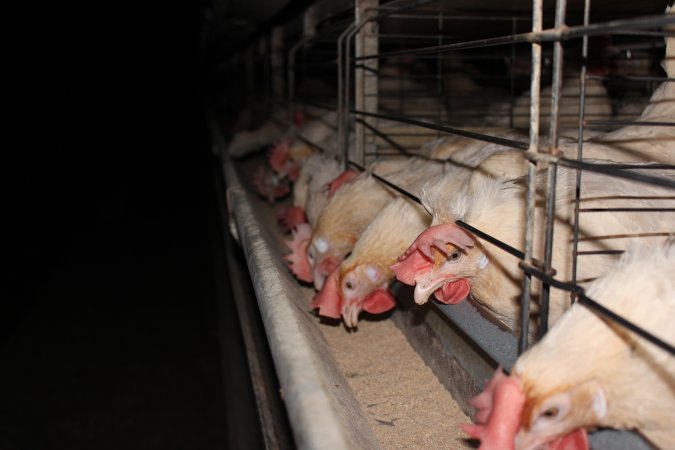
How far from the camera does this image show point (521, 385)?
3.66ft

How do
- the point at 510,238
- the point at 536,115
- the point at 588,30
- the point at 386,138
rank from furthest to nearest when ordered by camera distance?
the point at 386,138, the point at 510,238, the point at 536,115, the point at 588,30

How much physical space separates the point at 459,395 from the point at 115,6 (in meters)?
14.8

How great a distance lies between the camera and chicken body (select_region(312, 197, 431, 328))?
2.20 m

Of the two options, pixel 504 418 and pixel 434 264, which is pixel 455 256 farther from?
pixel 504 418

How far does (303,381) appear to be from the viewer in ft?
3.71

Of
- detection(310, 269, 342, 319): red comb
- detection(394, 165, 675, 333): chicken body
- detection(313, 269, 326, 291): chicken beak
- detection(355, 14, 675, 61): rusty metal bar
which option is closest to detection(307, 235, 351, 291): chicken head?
detection(313, 269, 326, 291): chicken beak

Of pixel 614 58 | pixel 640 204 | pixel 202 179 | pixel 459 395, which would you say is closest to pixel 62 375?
pixel 459 395

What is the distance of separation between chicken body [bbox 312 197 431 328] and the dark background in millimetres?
837

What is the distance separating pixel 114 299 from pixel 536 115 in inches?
166

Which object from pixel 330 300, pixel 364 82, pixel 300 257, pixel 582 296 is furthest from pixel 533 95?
pixel 364 82

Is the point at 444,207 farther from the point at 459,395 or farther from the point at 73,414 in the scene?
the point at 73,414

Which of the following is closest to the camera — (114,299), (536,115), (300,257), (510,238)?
(536,115)

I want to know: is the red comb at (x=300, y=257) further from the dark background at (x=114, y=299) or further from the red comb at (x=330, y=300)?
the dark background at (x=114, y=299)

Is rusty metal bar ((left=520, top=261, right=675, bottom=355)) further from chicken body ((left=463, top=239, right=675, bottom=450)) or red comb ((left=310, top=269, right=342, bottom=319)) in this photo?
red comb ((left=310, top=269, right=342, bottom=319))
